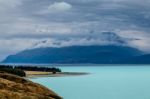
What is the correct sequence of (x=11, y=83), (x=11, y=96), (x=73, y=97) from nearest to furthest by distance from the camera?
(x=11, y=96)
(x=11, y=83)
(x=73, y=97)

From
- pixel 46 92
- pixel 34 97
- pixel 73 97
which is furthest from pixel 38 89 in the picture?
pixel 73 97

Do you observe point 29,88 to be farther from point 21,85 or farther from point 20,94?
point 20,94

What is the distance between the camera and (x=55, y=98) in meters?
35.9

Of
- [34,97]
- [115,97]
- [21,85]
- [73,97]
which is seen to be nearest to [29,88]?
[21,85]

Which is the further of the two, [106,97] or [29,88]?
[106,97]

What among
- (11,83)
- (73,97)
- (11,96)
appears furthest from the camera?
(73,97)

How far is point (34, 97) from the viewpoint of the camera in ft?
108

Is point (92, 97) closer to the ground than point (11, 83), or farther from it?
closer to the ground

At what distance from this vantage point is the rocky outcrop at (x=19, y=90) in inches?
1269

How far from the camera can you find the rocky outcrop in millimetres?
32228

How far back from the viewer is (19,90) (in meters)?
34.2

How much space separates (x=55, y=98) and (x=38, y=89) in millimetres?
1508

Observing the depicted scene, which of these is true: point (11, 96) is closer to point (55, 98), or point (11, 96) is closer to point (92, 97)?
point (55, 98)

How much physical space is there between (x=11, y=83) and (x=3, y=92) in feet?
9.15
